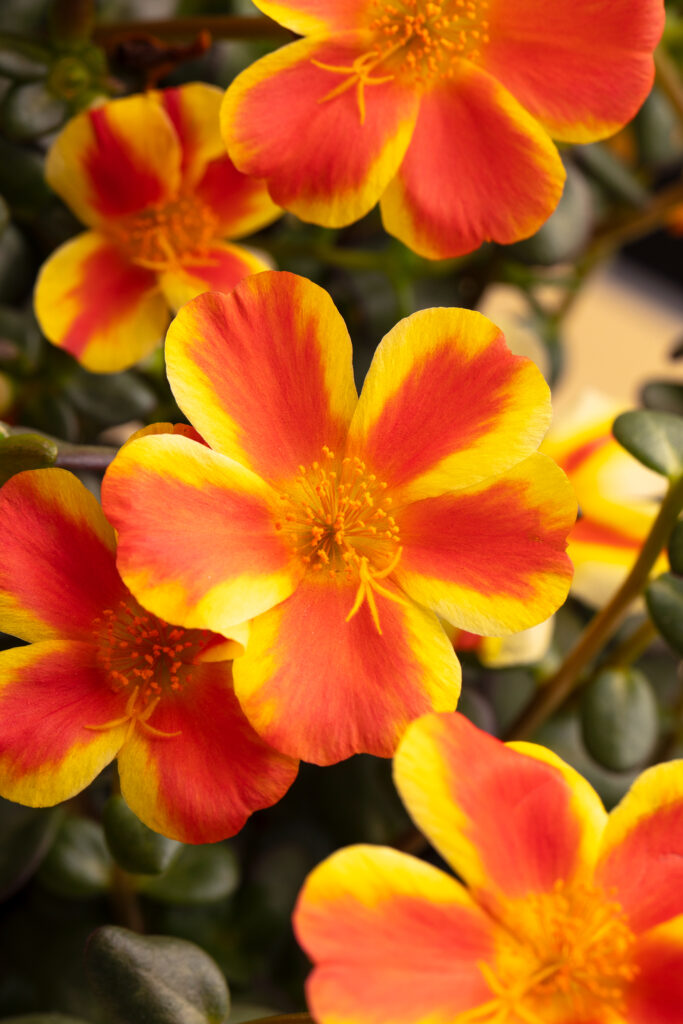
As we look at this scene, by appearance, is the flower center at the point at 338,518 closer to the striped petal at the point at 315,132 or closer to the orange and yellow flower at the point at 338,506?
the orange and yellow flower at the point at 338,506

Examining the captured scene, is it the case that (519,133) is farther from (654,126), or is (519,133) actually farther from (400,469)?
(654,126)

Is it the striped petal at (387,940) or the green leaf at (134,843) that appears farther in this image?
the green leaf at (134,843)

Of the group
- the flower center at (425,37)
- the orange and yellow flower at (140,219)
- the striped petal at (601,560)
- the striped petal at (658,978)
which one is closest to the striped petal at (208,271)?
the orange and yellow flower at (140,219)

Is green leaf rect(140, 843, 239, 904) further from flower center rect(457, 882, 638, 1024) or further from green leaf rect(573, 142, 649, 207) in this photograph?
green leaf rect(573, 142, 649, 207)

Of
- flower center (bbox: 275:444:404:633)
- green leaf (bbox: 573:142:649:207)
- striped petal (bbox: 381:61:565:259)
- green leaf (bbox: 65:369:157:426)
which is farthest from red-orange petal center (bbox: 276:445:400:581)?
green leaf (bbox: 573:142:649:207)

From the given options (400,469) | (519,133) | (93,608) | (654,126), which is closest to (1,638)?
(93,608)

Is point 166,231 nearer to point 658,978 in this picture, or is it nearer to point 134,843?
point 134,843

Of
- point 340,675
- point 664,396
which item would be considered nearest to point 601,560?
point 664,396
